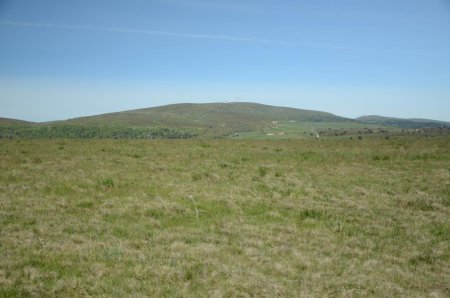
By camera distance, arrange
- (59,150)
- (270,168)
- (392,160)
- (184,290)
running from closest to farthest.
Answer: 1. (184,290)
2. (270,168)
3. (392,160)
4. (59,150)

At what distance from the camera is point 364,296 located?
321 inches

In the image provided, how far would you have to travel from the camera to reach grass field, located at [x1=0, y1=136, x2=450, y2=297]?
8484 mm

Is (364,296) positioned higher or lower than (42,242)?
lower

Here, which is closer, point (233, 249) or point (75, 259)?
point (75, 259)

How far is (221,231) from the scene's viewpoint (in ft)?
39.4

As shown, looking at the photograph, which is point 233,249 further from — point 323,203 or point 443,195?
point 443,195

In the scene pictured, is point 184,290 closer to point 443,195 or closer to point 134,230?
point 134,230

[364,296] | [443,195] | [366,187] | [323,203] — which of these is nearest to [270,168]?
[366,187]

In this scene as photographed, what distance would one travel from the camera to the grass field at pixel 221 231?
8.48m

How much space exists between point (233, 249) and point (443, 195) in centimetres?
1246

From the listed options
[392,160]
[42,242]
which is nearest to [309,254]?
[42,242]

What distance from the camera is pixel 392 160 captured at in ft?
88.7

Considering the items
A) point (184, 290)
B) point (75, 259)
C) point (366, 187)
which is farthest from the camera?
point (366, 187)

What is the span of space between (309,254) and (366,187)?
32.6 ft
